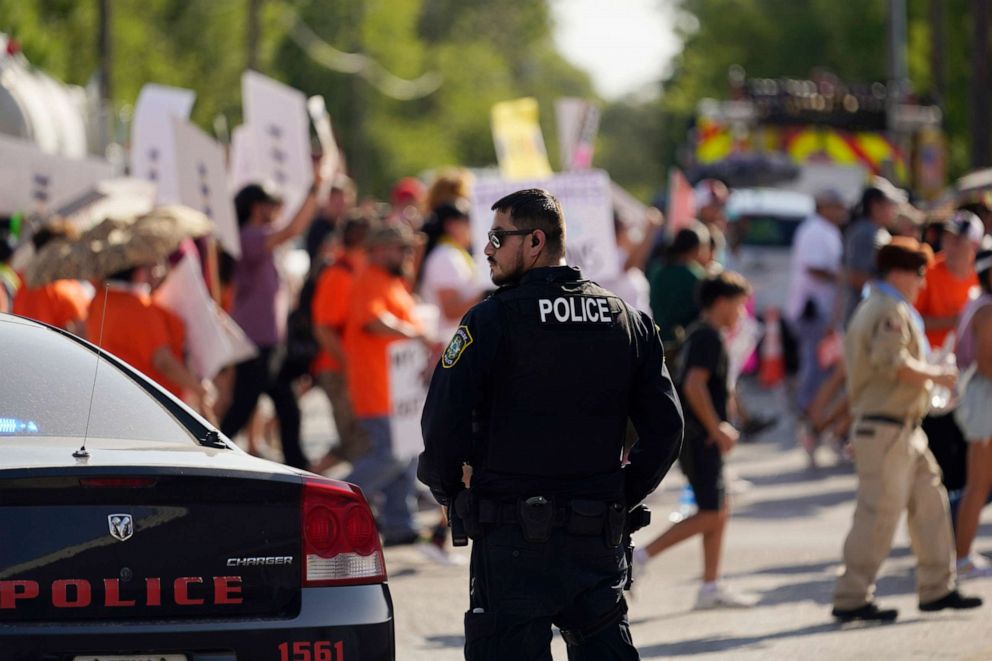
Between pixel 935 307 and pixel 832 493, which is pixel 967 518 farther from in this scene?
pixel 832 493

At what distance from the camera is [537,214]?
5.49 metres

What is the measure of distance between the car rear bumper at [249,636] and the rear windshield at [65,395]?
0.74 metres

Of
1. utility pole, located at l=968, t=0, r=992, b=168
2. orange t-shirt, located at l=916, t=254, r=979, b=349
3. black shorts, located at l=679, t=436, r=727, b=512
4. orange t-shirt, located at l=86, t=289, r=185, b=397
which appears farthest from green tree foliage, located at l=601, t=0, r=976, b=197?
orange t-shirt, located at l=86, t=289, r=185, b=397

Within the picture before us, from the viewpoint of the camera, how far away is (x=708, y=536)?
29.2ft

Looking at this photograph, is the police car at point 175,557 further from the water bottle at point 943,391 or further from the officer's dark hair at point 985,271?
the officer's dark hair at point 985,271

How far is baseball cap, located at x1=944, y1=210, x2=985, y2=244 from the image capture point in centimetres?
1020

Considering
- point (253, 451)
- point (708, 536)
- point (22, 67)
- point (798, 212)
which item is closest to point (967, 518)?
point (708, 536)

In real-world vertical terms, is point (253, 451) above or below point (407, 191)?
below

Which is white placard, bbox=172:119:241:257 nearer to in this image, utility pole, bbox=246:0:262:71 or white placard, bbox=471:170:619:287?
white placard, bbox=471:170:619:287

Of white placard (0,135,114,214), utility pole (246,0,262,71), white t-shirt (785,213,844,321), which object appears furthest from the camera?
utility pole (246,0,262,71)

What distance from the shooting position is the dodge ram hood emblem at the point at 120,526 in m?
5.01

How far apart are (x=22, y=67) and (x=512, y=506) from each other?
12.0 metres

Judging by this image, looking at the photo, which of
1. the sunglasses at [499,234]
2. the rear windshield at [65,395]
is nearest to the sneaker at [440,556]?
the rear windshield at [65,395]

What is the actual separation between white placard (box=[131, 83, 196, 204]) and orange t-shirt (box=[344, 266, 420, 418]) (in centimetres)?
204
